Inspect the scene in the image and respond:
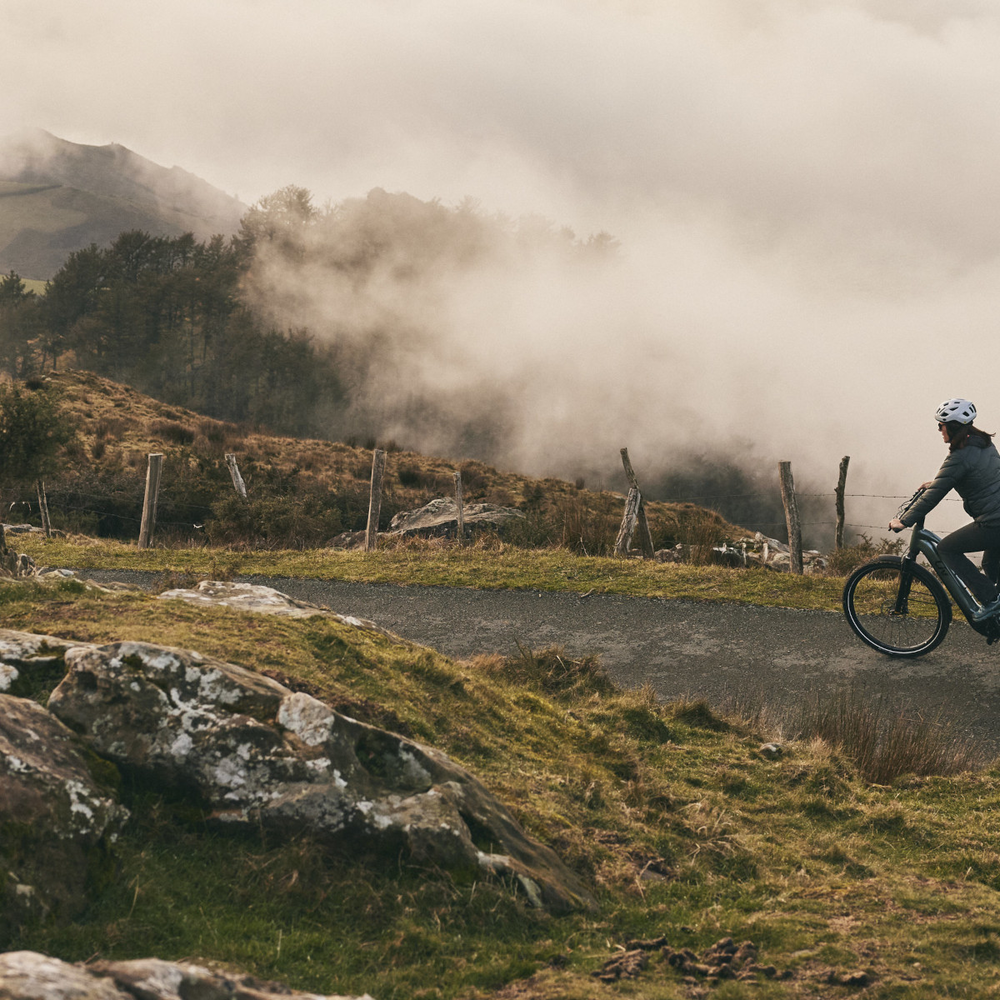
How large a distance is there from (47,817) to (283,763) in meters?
0.91

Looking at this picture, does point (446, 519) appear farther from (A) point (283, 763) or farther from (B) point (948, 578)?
(A) point (283, 763)

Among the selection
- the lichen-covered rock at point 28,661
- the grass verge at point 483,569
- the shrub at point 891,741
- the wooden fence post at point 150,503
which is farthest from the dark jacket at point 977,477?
the wooden fence post at point 150,503

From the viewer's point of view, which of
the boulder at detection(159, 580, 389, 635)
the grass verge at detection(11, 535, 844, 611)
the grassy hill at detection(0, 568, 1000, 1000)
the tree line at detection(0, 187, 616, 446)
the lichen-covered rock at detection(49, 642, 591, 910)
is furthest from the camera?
the tree line at detection(0, 187, 616, 446)

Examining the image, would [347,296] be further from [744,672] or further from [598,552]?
[744,672]

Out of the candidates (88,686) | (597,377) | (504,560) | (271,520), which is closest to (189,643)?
(88,686)

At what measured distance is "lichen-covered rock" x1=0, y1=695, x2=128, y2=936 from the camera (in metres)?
2.87

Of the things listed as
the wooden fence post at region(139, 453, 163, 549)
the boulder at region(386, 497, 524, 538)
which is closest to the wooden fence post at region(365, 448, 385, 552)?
the boulder at region(386, 497, 524, 538)

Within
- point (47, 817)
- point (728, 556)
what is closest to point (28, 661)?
point (47, 817)

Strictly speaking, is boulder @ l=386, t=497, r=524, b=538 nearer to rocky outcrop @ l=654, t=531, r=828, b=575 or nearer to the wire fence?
rocky outcrop @ l=654, t=531, r=828, b=575

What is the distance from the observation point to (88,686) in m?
3.81

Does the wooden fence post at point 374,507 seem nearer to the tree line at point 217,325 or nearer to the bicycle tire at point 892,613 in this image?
the bicycle tire at point 892,613

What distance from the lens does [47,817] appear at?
3.07m

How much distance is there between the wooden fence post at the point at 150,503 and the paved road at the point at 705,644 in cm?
489

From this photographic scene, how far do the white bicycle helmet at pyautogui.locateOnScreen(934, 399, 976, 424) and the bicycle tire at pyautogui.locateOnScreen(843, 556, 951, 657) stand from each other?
157 centimetres
